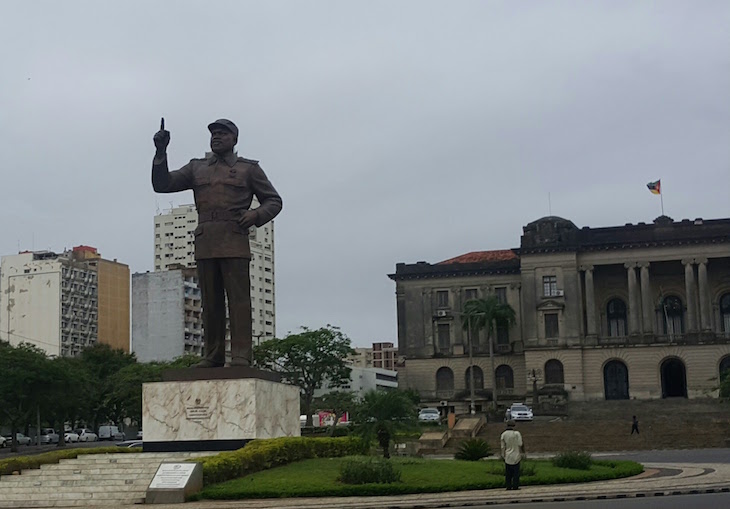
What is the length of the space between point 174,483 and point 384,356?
167183mm

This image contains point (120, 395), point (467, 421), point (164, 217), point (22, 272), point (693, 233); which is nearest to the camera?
point (467, 421)

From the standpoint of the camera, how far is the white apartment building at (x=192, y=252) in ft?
430

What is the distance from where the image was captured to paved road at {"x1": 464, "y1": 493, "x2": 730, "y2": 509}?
16453mm

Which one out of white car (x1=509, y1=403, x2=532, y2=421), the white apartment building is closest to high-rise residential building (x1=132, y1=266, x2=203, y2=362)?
the white apartment building

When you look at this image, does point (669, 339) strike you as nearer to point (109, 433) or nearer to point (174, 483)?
point (109, 433)

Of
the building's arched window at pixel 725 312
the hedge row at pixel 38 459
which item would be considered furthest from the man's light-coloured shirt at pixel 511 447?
the building's arched window at pixel 725 312

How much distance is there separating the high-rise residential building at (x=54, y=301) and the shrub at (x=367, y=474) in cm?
9887

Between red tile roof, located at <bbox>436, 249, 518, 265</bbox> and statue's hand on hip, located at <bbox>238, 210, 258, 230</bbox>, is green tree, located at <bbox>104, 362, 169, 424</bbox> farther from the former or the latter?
statue's hand on hip, located at <bbox>238, 210, 258, 230</bbox>

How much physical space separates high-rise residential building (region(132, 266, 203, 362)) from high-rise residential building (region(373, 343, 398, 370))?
7554cm

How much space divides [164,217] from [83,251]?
41.9ft

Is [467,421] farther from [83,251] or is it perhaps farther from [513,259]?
[83,251]

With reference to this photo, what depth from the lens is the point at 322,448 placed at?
2555 centimetres

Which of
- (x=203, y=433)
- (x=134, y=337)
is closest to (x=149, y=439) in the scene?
(x=203, y=433)

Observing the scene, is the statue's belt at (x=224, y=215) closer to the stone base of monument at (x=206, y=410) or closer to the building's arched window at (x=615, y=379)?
the stone base of monument at (x=206, y=410)
